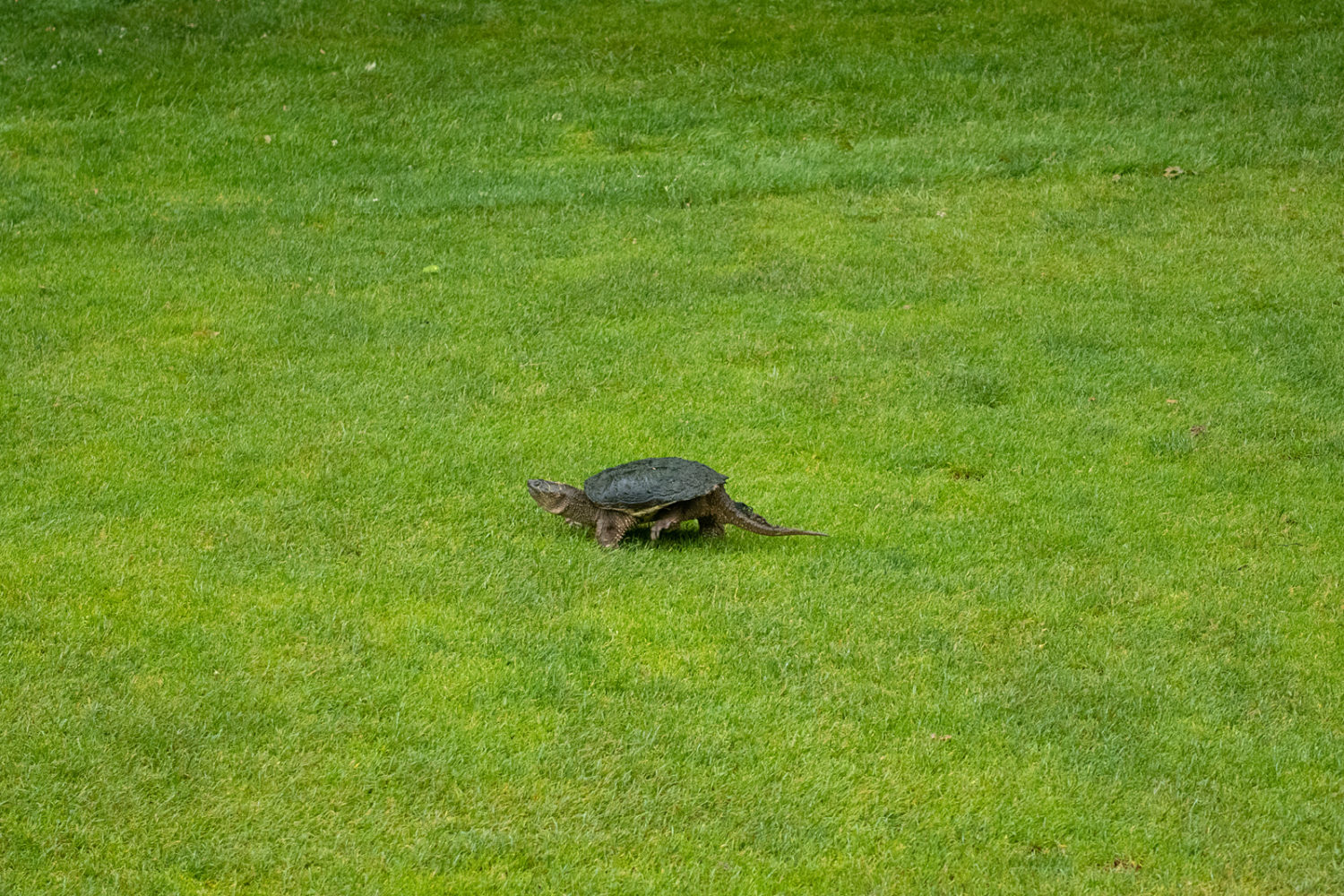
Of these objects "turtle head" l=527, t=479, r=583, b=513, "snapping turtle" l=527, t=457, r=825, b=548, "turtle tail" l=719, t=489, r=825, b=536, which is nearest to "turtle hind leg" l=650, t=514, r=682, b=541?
"snapping turtle" l=527, t=457, r=825, b=548

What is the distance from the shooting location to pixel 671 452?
8.07 metres

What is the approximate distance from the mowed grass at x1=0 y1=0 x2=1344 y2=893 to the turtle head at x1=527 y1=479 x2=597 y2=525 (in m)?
0.19

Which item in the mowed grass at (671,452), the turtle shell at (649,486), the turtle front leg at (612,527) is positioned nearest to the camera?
the mowed grass at (671,452)

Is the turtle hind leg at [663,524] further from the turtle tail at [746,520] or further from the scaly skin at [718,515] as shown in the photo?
the turtle tail at [746,520]

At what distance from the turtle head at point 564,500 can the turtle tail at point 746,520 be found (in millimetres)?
665

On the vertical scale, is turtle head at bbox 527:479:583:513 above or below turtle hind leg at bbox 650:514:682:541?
above

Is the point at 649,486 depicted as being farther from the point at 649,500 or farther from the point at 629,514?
the point at 629,514

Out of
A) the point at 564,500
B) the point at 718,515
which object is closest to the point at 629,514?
the point at 564,500

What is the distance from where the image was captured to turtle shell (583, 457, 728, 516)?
6.70 m

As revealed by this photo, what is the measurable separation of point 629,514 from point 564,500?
36 centimetres

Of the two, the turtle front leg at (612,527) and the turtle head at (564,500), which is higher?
the turtle head at (564,500)

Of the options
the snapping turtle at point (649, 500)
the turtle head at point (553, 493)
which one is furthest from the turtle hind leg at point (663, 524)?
the turtle head at point (553, 493)

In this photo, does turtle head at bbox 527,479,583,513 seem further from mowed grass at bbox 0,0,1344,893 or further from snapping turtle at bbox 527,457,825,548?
mowed grass at bbox 0,0,1344,893

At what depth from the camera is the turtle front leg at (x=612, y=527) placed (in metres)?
6.84
